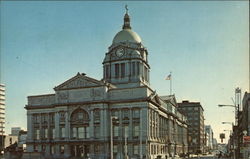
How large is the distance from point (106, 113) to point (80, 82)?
34.3 ft

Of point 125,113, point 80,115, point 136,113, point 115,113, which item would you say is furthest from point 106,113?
point 80,115

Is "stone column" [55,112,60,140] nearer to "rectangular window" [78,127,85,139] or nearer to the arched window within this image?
the arched window

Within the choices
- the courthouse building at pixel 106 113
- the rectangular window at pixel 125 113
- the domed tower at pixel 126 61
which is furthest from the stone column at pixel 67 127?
the domed tower at pixel 126 61

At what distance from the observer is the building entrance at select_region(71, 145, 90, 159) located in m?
97.0

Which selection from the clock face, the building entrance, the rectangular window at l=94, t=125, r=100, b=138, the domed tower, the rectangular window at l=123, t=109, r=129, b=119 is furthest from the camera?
the clock face

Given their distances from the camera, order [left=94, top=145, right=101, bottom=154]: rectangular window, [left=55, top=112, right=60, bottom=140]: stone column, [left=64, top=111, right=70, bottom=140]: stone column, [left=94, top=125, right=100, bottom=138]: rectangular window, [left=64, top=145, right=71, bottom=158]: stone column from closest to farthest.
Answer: [left=94, top=145, right=101, bottom=154]: rectangular window, [left=94, top=125, right=100, bottom=138]: rectangular window, [left=64, top=145, right=71, bottom=158]: stone column, [left=64, top=111, right=70, bottom=140]: stone column, [left=55, top=112, right=60, bottom=140]: stone column

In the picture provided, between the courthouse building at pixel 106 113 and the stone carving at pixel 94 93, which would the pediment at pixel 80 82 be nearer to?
the courthouse building at pixel 106 113

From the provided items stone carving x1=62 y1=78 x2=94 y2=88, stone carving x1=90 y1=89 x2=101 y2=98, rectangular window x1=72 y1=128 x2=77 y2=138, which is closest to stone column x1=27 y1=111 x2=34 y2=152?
rectangular window x1=72 y1=128 x2=77 y2=138

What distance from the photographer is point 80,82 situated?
98.4 m

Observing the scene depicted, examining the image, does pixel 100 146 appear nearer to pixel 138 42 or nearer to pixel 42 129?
pixel 42 129

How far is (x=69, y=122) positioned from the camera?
99500 millimetres

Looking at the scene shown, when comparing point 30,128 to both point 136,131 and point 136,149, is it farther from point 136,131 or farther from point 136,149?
point 136,149

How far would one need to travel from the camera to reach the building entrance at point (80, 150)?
3819 inches

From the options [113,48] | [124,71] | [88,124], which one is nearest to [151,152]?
[88,124]
